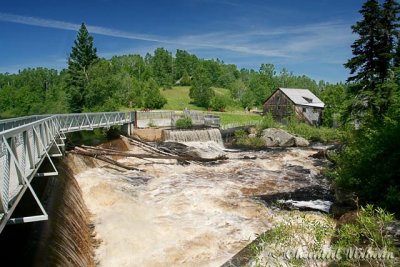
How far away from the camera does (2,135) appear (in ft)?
21.2

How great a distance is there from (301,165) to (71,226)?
21.0 meters

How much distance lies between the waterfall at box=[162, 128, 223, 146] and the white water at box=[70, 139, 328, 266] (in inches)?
467

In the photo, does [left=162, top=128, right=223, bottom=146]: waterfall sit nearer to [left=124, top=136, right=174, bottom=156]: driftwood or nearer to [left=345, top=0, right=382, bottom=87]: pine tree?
[left=124, top=136, right=174, bottom=156]: driftwood

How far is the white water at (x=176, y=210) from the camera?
11.4 meters

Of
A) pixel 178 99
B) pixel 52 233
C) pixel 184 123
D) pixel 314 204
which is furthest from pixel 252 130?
pixel 178 99

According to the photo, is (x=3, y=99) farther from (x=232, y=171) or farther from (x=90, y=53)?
(x=232, y=171)

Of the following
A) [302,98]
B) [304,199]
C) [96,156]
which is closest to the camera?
[304,199]

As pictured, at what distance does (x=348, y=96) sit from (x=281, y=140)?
1462 centimetres

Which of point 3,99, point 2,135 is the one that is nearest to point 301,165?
point 2,135

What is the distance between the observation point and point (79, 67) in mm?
59000

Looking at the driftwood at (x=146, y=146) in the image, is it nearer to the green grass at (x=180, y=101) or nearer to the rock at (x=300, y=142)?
the rock at (x=300, y=142)

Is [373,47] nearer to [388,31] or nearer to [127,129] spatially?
[388,31]

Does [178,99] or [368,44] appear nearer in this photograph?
[368,44]

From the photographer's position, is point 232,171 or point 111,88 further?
point 111,88
